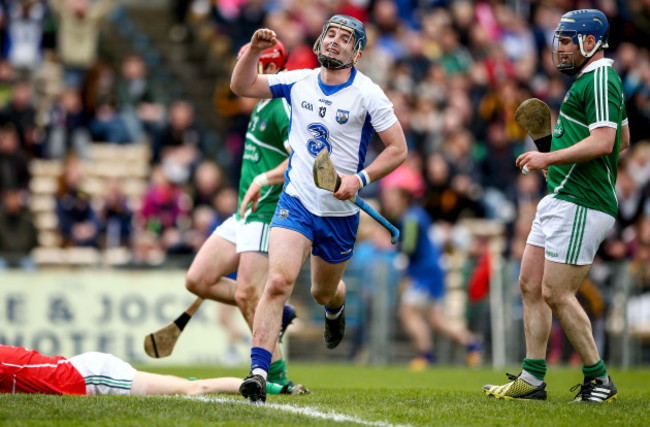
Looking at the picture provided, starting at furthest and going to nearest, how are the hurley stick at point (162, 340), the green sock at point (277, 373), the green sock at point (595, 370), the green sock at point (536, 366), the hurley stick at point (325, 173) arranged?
the hurley stick at point (162, 340)
the green sock at point (277, 373)
the green sock at point (536, 366)
the green sock at point (595, 370)
the hurley stick at point (325, 173)

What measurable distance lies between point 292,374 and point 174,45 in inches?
494

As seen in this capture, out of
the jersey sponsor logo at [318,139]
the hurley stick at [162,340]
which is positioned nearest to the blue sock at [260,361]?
the jersey sponsor logo at [318,139]

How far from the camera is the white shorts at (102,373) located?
741cm

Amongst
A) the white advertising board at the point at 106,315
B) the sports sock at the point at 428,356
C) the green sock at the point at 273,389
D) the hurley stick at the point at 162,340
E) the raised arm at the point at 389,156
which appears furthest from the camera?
the sports sock at the point at 428,356

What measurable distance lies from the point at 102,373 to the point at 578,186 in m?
3.77

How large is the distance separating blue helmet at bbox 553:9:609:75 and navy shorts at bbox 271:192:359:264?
2.05 metres

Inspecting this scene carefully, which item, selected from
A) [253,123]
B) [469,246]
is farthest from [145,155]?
[253,123]

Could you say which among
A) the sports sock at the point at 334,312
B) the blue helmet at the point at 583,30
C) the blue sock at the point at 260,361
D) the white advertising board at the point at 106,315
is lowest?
the white advertising board at the point at 106,315

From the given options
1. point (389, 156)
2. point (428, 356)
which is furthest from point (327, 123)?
point (428, 356)

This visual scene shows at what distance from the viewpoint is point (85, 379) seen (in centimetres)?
741

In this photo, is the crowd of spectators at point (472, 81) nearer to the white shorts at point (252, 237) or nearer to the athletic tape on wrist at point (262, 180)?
the white shorts at point (252, 237)

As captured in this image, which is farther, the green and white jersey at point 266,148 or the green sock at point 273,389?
the green and white jersey at point 266,148

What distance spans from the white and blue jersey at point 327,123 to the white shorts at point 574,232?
142cm

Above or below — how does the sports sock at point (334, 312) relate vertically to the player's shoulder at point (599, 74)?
below
